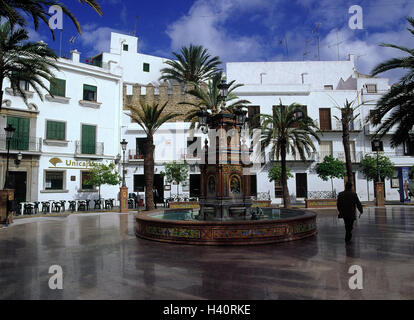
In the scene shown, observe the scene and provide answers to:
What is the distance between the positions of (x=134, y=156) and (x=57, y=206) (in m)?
8.95

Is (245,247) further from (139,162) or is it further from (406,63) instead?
(139,162)

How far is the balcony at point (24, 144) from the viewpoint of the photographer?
2069 centimetres

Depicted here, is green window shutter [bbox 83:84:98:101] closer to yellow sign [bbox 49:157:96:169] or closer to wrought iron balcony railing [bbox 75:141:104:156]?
wrought iron balcony railing [bbox 75:141:104:156]

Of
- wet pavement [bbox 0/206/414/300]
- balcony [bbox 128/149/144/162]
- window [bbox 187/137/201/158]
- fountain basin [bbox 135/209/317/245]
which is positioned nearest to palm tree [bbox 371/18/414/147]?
wet pavement [bbox 0/206/414/300]

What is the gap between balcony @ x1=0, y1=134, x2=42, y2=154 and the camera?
67.9 feet

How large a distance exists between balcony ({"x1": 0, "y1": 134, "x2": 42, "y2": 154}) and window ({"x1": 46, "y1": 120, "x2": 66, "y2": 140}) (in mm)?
953

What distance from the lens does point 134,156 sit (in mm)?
27594

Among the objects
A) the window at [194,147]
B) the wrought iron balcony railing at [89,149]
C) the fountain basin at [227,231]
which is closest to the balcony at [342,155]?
the window at [194,147]

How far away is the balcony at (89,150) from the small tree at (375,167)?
22.9 m

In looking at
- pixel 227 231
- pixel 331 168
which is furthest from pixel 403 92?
pixel 331 168

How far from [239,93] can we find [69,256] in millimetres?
24439

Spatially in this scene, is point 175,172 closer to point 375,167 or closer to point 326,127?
point 326,127
